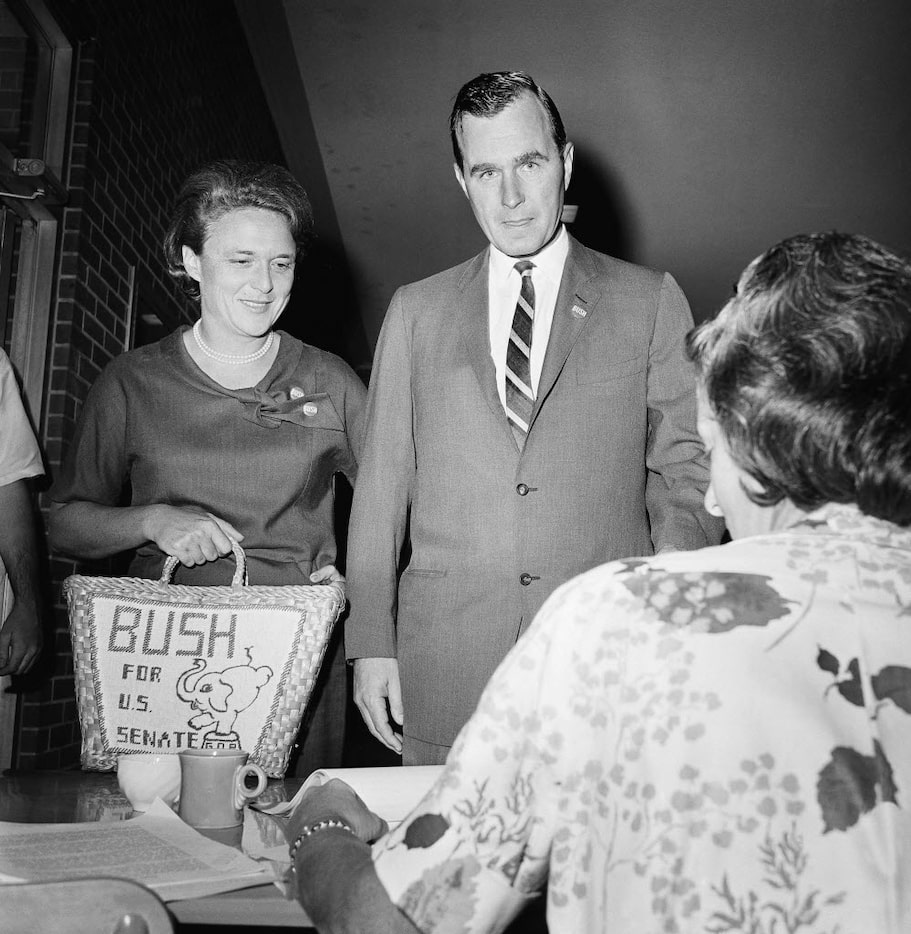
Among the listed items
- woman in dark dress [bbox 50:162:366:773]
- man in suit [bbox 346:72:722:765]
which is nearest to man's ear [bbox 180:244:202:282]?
woman in dark dress [bbox 50:162:366:773]

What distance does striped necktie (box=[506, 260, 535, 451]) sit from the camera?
1937mm

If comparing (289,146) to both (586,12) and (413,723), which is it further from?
(413,723)

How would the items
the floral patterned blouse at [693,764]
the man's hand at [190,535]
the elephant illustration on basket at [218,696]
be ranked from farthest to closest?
the man's hand at [190,535] < the elephant illustration on basket at [218,696] < the floral patterned blouse at [693,764]

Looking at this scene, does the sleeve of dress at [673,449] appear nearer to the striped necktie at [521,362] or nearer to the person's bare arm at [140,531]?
the striped necktie at [521,362]

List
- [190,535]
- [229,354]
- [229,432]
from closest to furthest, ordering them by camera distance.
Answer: [190,535] < [229,432] < [229,354]

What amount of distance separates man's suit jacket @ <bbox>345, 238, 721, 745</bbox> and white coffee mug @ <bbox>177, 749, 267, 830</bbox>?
61 centimetres

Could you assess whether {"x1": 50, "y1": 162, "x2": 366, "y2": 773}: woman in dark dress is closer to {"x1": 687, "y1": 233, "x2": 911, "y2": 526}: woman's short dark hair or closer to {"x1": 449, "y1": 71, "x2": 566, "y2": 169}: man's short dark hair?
{"x1": 449, "y1": 71, "x2": 566, "y2": 169}: man's short dark hair

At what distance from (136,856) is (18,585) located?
1665mm

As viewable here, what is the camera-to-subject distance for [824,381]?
2.83ft

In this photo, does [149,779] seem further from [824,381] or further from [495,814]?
[824,381]

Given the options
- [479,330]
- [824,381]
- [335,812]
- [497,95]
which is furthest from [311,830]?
[497,95]

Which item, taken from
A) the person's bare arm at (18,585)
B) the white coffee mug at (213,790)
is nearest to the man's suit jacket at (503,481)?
the white coffee mug at (213,790)

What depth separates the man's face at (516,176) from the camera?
2041mm

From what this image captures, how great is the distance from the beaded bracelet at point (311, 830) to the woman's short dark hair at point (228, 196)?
1.58 meters
